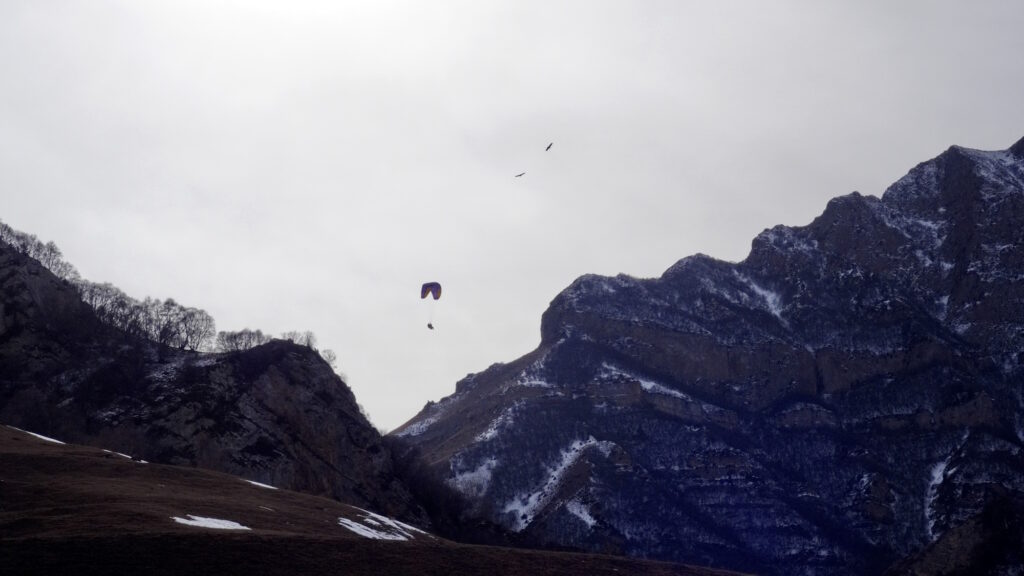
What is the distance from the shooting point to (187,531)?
42.5m

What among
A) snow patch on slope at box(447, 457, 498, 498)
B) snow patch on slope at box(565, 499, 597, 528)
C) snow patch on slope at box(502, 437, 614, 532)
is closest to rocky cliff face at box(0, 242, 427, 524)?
snow patch on slope at box(447, 457, 498, 498)

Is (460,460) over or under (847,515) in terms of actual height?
over

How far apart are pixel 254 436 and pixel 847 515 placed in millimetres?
123424

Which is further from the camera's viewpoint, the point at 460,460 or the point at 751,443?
the point at 751,443

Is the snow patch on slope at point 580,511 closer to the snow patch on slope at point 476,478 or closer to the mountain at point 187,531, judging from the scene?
the snow patch on slope at point 476,478

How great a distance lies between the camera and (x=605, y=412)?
649 feet

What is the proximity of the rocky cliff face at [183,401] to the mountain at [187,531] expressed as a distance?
25437 mm

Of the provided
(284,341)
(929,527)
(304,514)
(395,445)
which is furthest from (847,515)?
(304,514)

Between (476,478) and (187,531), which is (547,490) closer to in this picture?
(476,478)

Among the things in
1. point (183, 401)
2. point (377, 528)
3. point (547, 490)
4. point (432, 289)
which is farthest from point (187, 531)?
point (547, 490)

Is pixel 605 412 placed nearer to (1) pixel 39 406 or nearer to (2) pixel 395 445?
(2) pixel 395 445

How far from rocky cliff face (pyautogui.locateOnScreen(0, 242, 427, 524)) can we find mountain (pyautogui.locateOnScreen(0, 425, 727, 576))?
2544cm

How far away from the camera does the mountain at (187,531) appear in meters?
37.4

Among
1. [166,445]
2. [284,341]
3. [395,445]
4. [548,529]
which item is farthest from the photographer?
[548,529]
